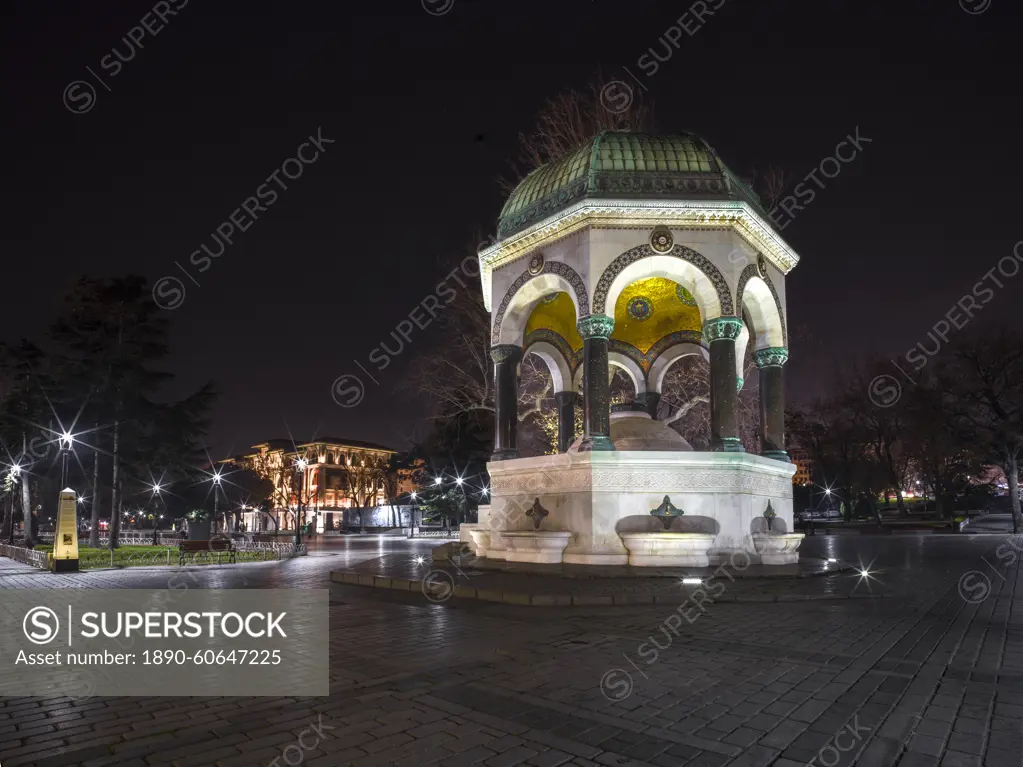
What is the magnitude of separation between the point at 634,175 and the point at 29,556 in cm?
2119

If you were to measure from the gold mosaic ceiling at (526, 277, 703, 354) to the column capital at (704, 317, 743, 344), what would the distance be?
3980mm

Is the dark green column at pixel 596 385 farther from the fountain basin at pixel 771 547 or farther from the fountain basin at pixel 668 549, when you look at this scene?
the fountain basin at pixel 771 547

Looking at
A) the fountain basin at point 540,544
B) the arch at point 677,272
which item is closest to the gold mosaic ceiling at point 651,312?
the arch at point 677,272

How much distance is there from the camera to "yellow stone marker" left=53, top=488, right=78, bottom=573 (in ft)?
61.1

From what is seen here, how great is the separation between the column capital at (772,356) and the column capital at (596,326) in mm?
4555

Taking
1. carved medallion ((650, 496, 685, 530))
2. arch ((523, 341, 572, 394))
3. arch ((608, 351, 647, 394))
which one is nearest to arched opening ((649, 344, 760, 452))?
arch ((608, 351, 647, 394))

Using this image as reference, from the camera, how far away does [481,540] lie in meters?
14.1

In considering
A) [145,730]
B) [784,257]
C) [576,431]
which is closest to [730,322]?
[784,257]

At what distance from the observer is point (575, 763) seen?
3596 mm

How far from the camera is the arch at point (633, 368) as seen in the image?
17641 millimetres

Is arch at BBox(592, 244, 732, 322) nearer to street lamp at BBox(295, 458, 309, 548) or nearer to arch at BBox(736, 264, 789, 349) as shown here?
arch at BBox(736, 264, 789, 349)

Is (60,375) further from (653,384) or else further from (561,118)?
(653,384)

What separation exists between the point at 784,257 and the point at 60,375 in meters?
31.6

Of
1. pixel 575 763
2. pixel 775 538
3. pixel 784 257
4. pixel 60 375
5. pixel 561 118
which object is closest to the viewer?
pixel 575 763
